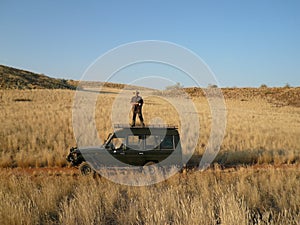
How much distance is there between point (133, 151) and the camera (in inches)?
373

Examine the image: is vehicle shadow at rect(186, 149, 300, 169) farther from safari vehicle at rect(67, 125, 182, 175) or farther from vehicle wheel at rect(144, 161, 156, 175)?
vehicle wheel at rect(144, 161, 156, 175)

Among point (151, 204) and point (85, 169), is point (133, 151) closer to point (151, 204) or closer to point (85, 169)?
point (85, 169)

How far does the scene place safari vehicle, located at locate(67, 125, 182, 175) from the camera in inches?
372

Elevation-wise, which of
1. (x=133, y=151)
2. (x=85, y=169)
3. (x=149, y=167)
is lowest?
(x=85, y=169)

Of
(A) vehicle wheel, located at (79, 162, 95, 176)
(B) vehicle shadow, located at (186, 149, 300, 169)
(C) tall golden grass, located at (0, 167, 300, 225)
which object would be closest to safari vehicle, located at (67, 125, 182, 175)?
(A) vehicle wheel, located at (79, 162, 95, 176)

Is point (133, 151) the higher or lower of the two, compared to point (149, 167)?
higher

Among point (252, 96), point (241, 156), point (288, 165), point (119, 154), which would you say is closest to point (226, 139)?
point (241, 156)

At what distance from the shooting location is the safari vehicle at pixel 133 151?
946 centimetres

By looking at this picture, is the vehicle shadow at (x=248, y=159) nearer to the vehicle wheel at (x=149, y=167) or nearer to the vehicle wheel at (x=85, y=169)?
the vehicle wheel at (x=149, y=167)

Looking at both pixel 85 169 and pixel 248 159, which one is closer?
pixel 85 169

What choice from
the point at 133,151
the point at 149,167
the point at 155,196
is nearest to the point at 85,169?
the point at 133,151

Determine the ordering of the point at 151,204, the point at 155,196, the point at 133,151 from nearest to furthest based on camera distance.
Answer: the point at 151,204 → the point at 155,196 → the point at 133,151

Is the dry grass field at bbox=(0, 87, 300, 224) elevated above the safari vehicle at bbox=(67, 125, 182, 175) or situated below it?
below

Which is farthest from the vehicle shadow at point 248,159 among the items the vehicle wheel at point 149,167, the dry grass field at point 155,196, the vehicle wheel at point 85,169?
the vehicle wheel at point 85,169
